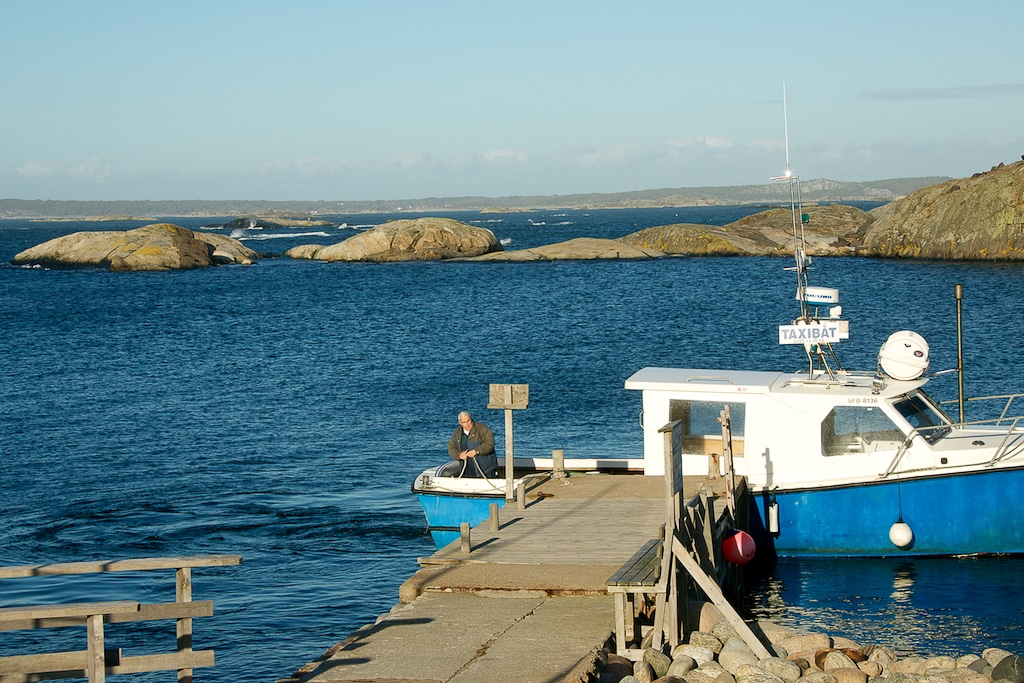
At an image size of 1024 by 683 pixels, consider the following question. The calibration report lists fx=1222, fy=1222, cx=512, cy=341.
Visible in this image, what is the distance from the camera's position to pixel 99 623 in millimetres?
8703

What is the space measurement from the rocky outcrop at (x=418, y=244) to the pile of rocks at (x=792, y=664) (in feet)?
284

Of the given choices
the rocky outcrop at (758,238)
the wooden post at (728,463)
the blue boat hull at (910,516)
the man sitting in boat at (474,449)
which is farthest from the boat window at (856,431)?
the rocky outcrop at (758,238)

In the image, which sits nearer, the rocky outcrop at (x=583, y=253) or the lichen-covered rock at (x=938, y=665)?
the lichen-covered rock at (x=938, y=665)

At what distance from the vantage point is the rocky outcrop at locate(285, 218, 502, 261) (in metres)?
98.7

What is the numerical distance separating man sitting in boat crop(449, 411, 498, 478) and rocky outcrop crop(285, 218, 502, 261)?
80542mm

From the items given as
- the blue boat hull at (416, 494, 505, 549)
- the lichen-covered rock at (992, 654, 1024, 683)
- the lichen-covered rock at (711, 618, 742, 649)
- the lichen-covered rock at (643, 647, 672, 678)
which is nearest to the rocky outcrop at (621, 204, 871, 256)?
the blue boat hull at (416, 494, 505, 549)

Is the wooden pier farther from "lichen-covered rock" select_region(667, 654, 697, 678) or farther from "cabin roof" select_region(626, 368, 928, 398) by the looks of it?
"cabin roof" select_region(626, 368, 928, 398)

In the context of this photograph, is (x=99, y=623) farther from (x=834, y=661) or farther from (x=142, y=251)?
(x=142, y=251)

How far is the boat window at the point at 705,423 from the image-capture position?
17531mm

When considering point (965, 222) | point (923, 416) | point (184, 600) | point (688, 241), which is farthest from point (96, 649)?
point (688, 241)

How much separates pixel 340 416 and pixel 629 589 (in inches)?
800

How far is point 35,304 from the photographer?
67750 millimetres

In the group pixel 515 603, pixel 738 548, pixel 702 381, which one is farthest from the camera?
pixel 702 381

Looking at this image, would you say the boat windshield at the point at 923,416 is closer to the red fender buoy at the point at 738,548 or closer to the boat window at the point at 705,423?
the boat window at the point at 705,423
